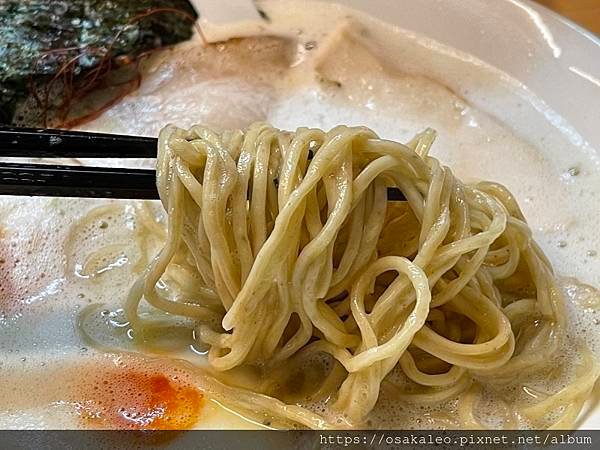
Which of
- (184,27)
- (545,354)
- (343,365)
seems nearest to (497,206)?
(545,354)

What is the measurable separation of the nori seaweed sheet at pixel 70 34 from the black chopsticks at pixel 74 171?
55cm

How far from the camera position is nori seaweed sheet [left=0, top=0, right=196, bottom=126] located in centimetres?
179

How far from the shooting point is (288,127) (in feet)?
5.88

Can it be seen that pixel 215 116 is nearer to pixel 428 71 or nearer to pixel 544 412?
pixel 428 71

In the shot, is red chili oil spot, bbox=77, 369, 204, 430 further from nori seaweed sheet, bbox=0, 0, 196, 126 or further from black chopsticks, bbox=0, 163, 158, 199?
nori seaweed sheet, bbox=0, 0, 196, 126

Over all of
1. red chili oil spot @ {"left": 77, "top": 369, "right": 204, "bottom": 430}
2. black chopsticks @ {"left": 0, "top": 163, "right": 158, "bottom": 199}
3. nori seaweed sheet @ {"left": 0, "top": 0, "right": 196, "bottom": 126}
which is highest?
black chopsticks @ {"left": 0, "top": 163, "right": 158, "bottom": 199}

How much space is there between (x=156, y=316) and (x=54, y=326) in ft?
0.65

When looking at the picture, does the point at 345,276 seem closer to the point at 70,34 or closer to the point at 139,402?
the point at 139,402

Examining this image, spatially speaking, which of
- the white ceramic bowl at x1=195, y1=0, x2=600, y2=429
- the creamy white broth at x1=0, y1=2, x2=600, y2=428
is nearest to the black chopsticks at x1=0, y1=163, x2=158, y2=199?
the creamy white broth at x1=0, y1=2, x2=600, y2=428

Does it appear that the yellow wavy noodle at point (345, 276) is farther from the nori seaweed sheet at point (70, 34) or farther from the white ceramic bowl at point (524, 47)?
the nori seaweed sheet at point (70, 34)

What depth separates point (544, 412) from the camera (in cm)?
127

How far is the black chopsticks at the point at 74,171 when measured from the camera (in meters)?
1.23

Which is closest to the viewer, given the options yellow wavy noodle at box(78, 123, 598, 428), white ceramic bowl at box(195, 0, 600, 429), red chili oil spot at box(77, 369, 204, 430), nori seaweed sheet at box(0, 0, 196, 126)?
yellow wavy noodle at box(78, 123, 598, 428)

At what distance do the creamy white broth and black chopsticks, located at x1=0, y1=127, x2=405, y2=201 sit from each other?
303 millimetres
